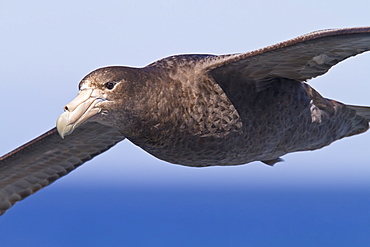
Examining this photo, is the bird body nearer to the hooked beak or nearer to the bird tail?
the hooked beak

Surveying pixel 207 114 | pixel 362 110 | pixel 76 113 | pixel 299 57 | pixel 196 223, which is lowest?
pixel 196 223

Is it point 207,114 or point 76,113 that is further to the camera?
point 207,114

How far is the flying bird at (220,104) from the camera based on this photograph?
7406 millimetres

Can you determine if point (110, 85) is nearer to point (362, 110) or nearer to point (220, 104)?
point (220, 104)

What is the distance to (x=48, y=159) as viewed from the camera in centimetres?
948

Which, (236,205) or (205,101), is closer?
(205,101)

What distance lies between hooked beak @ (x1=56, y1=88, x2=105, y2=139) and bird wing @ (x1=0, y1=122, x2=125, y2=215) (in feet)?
6.30

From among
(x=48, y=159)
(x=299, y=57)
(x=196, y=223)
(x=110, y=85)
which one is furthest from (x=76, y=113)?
(x=196, y=223)

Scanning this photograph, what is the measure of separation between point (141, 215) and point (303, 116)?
244ft

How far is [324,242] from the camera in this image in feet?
197

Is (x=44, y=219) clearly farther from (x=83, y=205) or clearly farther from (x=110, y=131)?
(x=110, y=131)

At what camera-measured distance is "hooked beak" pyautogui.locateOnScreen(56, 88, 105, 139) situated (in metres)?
7.20

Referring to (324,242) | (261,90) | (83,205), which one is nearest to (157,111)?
(261,90)

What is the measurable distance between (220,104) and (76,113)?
55.3 inches
